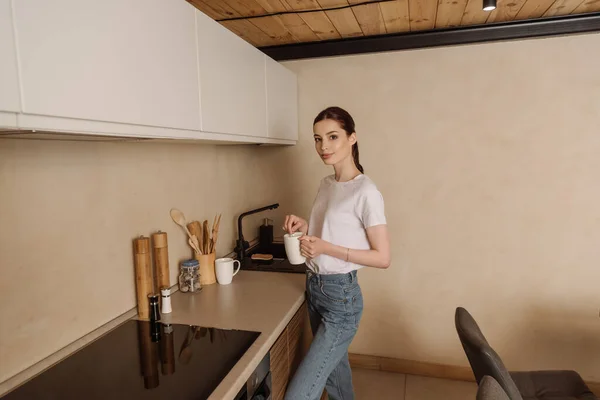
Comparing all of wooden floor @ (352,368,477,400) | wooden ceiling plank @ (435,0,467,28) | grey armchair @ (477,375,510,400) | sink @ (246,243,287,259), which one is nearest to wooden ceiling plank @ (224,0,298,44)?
wooden ceiling plank @ (435,0,467,28)

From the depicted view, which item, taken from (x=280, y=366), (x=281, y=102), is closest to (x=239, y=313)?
(x=280, y=366)

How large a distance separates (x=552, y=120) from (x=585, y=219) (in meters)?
0.57

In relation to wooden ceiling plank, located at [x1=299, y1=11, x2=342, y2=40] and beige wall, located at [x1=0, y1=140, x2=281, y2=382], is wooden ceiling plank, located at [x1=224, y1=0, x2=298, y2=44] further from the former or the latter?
beige wall, located at [x1=0, y1=140, x2=281, y2=382]

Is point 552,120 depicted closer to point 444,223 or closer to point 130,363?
point 444,223

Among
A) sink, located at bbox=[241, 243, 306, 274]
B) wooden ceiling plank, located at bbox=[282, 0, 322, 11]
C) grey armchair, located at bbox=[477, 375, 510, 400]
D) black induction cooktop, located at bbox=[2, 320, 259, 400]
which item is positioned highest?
wooden ceiling plank, located at bbox=[282, 0, 322, 11]

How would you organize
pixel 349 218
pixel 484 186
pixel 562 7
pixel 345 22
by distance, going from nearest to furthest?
pixel 349 218 → pixel 562 7 → pixel 345 22 → pixel 484 186

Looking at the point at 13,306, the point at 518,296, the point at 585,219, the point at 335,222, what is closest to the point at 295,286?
the point at 335,222

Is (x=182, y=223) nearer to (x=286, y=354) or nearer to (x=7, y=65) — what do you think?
(x=286, y=354)

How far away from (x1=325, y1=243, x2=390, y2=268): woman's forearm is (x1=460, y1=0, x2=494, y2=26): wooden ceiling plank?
4.06 feet

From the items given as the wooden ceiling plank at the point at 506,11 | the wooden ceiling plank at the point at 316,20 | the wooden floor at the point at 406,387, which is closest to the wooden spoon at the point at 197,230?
the wooden ceiling plank at the point at 316,20

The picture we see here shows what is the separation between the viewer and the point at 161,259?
1.54m

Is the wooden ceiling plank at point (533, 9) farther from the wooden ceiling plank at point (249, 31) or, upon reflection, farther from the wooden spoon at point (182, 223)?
the wooden spoon at point (182, 223)

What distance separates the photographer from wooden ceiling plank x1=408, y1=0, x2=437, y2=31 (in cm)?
180

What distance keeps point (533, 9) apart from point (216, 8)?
4.95ft
